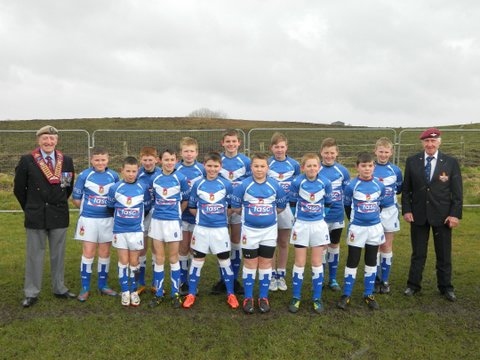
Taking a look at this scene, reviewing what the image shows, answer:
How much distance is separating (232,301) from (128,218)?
1.70 m

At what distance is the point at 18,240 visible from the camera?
27.9ft

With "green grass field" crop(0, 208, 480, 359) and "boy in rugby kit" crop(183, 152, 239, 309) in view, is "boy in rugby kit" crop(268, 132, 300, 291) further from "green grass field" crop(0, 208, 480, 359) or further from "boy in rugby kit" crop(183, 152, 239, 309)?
"boy in rugby kit" crop(183, 152, 239, 309)

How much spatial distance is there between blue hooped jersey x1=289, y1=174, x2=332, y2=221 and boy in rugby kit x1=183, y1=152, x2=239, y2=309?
2.85 feet

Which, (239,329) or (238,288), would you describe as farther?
(238,288)

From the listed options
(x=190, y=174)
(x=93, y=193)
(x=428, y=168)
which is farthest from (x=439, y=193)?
(x=93, y=193)

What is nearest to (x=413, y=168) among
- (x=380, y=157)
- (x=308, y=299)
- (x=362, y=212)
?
(x=380, y=157)

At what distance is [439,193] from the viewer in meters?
5.47

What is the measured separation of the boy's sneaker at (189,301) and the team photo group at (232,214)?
0.7 inches

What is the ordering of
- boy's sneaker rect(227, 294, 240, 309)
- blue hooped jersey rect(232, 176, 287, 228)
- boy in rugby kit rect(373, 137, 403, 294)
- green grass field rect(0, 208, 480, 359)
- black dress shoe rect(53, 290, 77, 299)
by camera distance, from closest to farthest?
1. green grass field rect(0, 208, 480, 359)
2. blue hooped jersey rect(232, 176, 287, 228)
3. boy's sneaker rect(227, 294, 240, 309)
4. black dress shoe rect(53, 290, 77, 299)
5. boy in rugby kit rect(373, 137, 403, 294)

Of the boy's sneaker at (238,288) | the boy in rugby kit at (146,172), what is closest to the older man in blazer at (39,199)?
the boy in rugby kit at (146,172)

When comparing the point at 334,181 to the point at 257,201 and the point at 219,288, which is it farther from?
the point at 219,288

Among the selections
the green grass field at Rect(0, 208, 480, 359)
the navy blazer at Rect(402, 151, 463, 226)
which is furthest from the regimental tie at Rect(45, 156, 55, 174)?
the navy blazer at Rect(402, 151, 463, 226)

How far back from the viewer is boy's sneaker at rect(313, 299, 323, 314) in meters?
4.96

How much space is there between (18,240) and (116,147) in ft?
17.0
